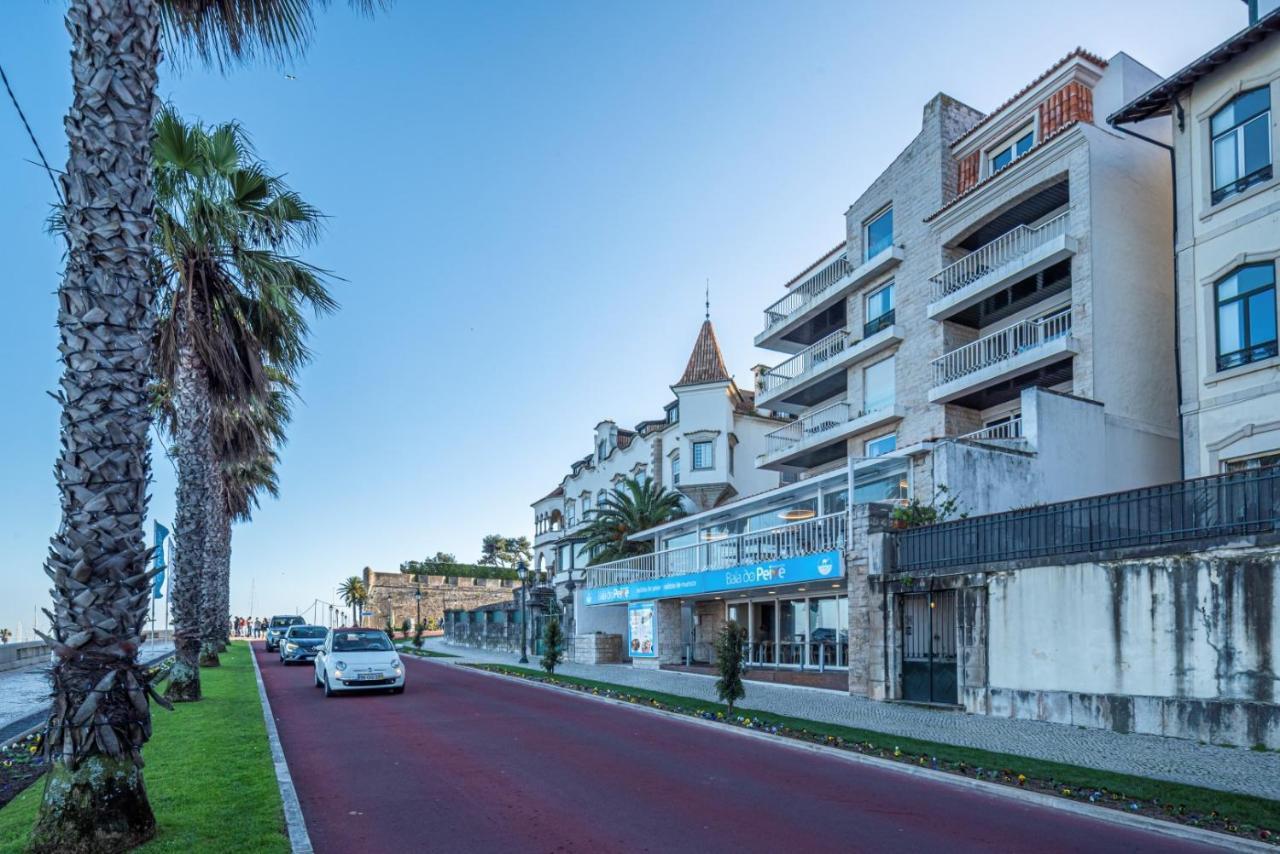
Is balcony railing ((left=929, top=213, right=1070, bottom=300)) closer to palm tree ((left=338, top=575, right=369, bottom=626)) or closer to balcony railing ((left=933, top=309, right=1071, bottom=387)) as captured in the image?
balcony railing ((left=933, top=309, right=1071, bottom=387))

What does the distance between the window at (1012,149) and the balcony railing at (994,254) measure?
2.51 metres

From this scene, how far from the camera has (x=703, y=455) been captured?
40.8 metres

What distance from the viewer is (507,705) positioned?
17.8m

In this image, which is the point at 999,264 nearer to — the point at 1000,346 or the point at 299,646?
the point at 1000,346

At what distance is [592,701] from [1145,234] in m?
18.8

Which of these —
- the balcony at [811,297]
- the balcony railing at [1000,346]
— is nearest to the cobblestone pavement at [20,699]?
the balcony railing at [1000,346]

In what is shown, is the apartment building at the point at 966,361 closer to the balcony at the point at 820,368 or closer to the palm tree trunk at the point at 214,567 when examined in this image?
the balcony at the point at 820,368

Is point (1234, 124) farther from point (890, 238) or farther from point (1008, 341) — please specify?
point (890, 238)

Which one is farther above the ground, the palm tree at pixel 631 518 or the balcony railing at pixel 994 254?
the balcony railing at pixel 994 254

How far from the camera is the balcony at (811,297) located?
30.8m

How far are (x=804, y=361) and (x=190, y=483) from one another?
901 inches

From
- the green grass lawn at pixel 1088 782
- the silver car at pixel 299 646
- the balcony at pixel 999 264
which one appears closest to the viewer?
the green grass lawn at pixel 1088 782

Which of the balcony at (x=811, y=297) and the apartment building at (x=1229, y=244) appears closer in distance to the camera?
the apartment building at (x=1229, y=244)

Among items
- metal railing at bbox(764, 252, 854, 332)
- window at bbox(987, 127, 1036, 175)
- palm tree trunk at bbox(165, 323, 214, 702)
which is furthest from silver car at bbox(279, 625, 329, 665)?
window at bbox(987, 127, 1036, 175)
